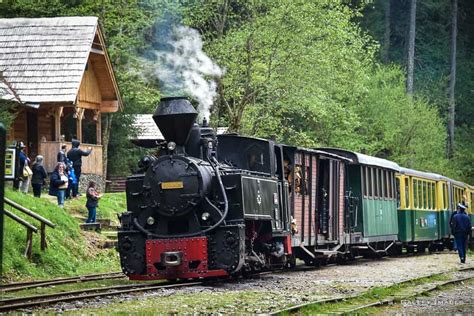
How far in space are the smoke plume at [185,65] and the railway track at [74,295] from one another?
39.6 feet

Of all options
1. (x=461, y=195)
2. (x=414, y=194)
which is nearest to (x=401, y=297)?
(x=414, y=194)

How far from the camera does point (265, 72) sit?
115ft

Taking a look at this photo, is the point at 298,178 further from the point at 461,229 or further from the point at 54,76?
the point at 54,76

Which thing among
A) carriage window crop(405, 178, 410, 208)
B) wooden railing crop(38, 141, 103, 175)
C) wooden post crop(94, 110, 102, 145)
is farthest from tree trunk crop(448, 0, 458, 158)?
carriage window crop(405, 178, 410, 208)

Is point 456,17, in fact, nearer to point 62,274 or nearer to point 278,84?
point 278,84

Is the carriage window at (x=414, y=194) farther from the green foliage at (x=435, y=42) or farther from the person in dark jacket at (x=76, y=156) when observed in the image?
the green foliage at (x=435, y=42)

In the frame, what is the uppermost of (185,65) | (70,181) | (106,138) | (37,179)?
(185,65)

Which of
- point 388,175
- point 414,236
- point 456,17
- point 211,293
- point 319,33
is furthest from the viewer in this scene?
point 456,17

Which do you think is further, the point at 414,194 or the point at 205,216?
the point at 414,194

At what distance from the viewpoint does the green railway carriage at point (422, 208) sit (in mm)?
30016

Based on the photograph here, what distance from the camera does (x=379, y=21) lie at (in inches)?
2766

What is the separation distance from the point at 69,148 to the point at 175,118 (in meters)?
20.7

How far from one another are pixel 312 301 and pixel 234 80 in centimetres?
2258

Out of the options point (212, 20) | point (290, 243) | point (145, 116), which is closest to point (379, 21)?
point (145, 116)
